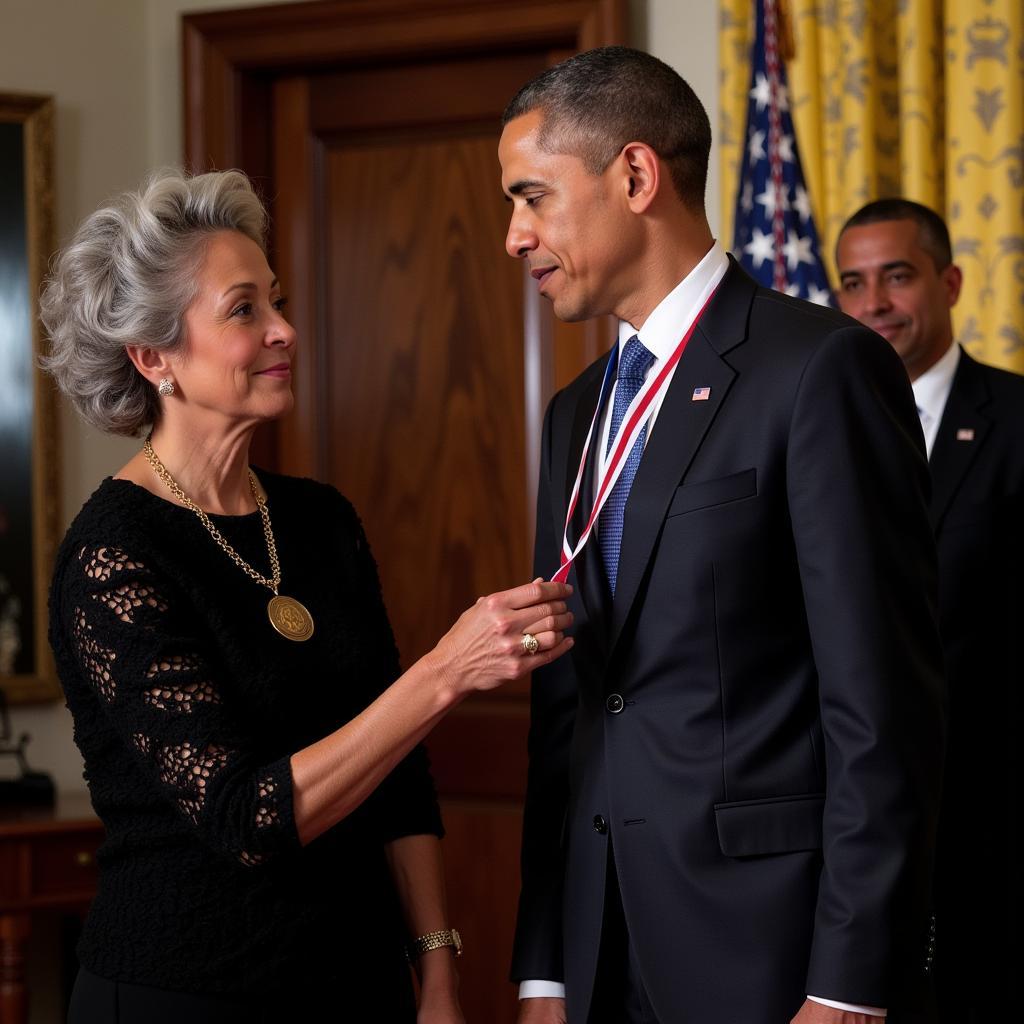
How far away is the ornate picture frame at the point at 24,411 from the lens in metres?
4.06

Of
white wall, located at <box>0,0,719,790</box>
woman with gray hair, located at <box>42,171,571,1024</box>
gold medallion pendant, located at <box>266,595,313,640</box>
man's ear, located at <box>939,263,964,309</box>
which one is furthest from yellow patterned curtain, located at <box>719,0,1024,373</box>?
gold medallion pendant, located at <box>266,595,313,640</box>

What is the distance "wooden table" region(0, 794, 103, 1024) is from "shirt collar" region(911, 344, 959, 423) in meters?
2.29

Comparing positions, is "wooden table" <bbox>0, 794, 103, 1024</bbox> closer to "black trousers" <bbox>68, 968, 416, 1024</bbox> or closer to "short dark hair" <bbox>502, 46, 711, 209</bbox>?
"black trousers" <bbox>68, 968, 416, 1024</bbox>

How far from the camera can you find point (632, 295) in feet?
6.39

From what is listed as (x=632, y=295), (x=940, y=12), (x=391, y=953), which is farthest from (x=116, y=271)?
(x=940, y=12)

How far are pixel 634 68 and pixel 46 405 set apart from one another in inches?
105

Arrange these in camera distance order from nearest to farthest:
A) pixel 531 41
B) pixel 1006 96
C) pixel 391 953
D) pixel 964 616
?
pixel 391 953
pixel 964 616
pixel 1006 96
pixel 531 41

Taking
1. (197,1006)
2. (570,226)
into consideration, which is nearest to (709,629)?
(570,226)

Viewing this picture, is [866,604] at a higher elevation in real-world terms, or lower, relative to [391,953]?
higher

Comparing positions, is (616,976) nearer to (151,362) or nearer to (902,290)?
(151,362)

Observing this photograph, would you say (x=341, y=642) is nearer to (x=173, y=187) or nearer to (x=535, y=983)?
(x=535, y=983)

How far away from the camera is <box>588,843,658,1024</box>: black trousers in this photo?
73.4 inches

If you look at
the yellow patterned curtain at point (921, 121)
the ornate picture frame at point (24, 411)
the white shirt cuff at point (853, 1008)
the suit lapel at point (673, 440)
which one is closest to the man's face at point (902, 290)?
the yellow patterned curtain at point (921, 121)

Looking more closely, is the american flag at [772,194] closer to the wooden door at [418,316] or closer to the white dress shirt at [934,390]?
the white dress shirt at [934,390]
